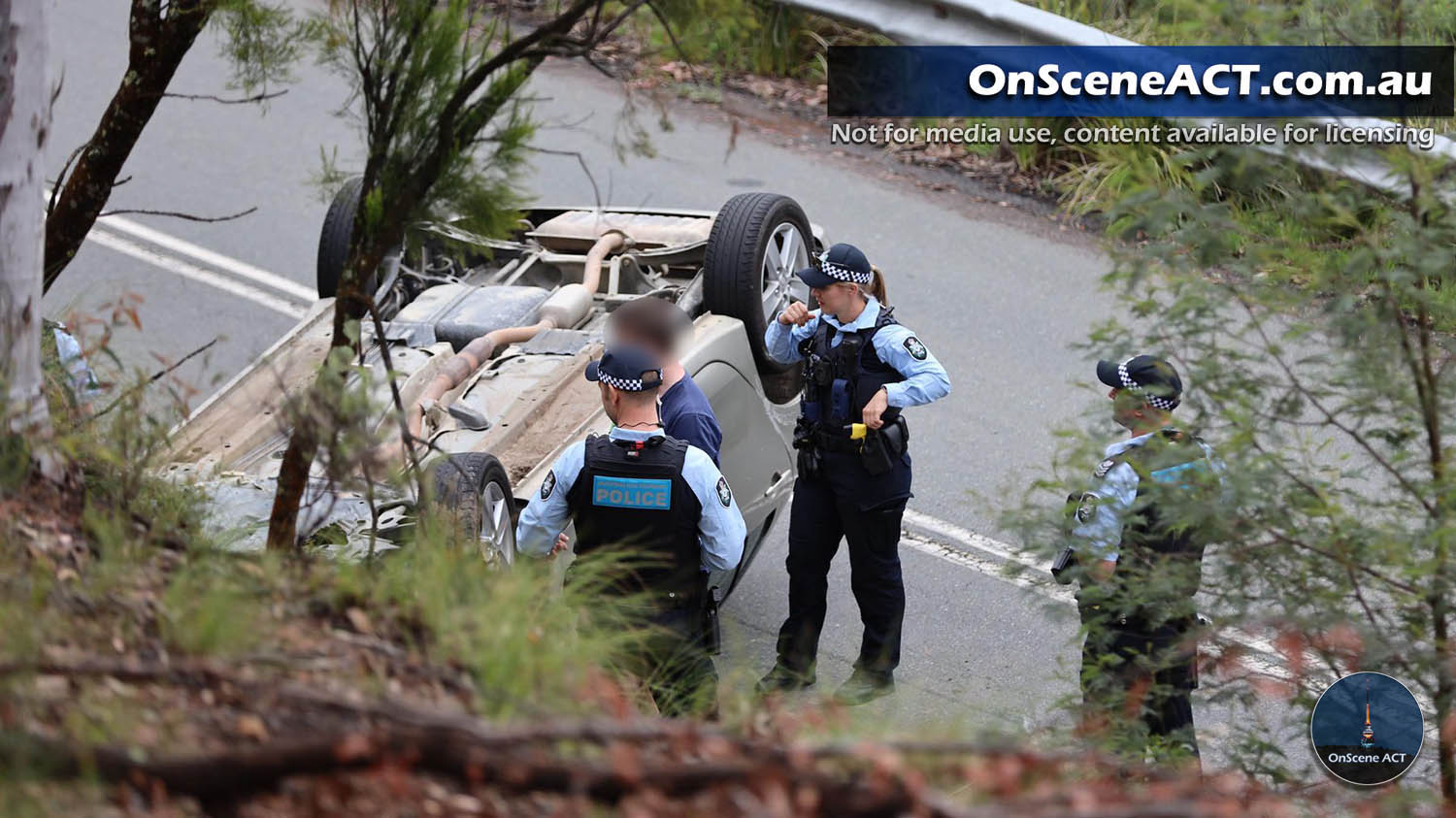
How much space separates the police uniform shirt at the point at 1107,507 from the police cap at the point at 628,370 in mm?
1477

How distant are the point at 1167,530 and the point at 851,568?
7.33 feet

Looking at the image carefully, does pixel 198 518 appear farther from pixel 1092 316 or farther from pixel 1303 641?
pixel 1092 316

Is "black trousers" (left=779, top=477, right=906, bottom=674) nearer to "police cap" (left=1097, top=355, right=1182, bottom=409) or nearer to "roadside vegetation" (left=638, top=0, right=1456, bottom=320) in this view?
"police cap" (left=1097, top=355, right=1182, bottom=409)

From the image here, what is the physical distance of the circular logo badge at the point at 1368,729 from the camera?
399 cm

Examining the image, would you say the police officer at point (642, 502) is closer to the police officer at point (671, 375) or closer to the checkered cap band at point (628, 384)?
the checkered cap band at point (628, 384)

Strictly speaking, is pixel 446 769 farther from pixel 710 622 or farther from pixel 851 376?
pixel 851 376

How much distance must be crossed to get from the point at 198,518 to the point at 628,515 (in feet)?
4.58

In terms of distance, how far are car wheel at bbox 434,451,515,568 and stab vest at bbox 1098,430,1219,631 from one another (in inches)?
77.2

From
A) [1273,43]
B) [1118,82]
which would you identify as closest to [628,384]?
[1273,43]

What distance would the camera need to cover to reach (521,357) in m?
5.93

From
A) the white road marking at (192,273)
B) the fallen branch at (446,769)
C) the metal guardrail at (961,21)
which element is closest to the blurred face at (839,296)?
the fallen branch at (446,769)

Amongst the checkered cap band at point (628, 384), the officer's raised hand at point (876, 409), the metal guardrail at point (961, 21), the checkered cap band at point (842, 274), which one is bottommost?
the officer's raised hand at point (876, 409)

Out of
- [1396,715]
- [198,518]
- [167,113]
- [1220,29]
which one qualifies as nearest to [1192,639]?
[1396,715]

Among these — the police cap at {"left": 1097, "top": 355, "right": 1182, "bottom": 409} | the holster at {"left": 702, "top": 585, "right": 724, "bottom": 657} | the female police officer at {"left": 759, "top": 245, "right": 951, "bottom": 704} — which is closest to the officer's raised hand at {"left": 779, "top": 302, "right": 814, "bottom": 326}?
the female police officer at {"left": 759, "top": 245, "right": 951, "bottom": 704}
